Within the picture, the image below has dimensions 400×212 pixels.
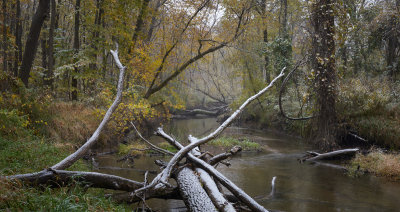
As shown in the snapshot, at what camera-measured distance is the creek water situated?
19.7 feet

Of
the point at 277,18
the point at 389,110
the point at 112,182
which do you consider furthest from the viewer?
the point at 277,18

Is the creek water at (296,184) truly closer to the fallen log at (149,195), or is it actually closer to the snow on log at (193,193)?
the fallen log at (149,195)

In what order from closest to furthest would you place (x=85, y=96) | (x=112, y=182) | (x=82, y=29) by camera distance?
(x=112, y=182) < (x=85, y=96) < (x=82, y=29)

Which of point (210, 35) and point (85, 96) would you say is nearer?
point (85, 96)

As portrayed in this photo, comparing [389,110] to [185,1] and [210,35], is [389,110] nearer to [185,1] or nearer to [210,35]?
[210,35]

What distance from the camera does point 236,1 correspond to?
46.6 ft

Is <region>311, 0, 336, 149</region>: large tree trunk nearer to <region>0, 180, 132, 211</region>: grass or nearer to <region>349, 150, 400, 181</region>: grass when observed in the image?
<region>349, 150, 400, 181</region>: grass

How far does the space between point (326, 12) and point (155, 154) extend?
313 inches

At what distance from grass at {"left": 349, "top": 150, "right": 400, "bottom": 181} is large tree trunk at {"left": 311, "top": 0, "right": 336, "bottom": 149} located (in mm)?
1154

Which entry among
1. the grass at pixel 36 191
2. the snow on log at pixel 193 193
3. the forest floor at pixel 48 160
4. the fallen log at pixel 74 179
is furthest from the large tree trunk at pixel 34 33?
the snow on log at pixel 193 193

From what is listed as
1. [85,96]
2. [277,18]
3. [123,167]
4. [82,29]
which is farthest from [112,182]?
[277,18]

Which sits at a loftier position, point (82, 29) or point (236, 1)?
point (236, 1)

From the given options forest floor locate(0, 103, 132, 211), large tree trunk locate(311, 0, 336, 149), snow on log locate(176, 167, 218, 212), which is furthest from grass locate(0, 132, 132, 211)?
large tree trunk locate(311, 0, 336, 149)

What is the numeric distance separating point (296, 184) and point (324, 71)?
4318 millimetres
